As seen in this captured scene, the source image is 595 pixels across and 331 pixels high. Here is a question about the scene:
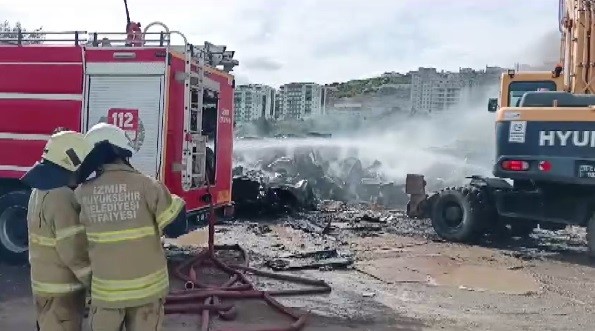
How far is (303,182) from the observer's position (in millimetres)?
13023

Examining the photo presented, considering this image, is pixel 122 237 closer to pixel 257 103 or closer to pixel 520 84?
pixel 520 84

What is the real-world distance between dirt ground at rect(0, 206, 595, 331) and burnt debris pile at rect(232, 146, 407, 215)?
856 mm

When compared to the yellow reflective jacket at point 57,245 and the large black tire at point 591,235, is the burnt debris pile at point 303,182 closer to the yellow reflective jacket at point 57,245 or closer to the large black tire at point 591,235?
the large black tire at point 591,235

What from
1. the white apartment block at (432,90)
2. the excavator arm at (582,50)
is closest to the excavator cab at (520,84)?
the excavator arm at (582,50)

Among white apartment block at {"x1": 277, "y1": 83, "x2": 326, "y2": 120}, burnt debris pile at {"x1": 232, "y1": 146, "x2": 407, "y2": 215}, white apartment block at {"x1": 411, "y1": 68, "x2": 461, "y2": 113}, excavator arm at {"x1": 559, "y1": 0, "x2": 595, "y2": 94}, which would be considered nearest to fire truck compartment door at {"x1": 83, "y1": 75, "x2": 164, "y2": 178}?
burnt debris pile at {"x1": 232, "y1": 146, "x2": 407, "y2": 215}

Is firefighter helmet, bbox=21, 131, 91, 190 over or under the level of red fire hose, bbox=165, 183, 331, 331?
over

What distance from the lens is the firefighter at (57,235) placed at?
3529mm

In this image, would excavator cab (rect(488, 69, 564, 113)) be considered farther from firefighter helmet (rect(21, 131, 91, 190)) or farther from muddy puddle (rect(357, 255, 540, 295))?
firefighter helmet (rect(21, 131, 91, 190))

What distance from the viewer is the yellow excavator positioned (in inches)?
354

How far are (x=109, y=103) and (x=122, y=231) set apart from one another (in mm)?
4375

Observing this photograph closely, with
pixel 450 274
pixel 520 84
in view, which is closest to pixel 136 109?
pixel 450 274

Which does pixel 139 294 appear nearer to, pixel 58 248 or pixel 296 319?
pixel 58 248

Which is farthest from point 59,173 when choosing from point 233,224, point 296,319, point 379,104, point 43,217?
point 379,104

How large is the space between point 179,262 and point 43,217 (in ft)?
15.1
